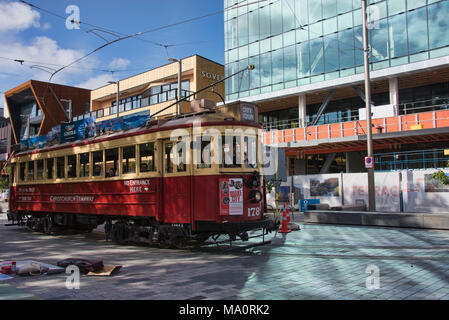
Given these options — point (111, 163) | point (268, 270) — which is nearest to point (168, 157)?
point (111, 163)

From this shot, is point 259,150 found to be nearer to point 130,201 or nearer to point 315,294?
point 130,201

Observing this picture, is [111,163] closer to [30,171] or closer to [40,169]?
[40,169]

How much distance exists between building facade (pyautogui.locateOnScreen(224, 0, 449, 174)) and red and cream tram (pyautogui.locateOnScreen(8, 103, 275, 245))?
15.4 metres

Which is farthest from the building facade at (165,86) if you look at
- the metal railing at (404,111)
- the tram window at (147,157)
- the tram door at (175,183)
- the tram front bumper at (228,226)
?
the tram front bumper at (228,226)

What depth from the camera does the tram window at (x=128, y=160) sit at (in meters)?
10.1

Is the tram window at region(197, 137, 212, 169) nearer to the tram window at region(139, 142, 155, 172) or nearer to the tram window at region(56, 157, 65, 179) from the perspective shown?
the tram window at region(139, 142, 155, 172)

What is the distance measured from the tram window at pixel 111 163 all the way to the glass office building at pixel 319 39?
15622mm

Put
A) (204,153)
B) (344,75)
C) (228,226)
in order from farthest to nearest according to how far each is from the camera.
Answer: (344,75) < (204,153) < (228,226)

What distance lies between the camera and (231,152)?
28.8 ft

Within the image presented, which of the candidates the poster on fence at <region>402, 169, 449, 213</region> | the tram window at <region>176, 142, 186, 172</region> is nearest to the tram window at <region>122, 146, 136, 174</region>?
the tram window at <region>176, 142, 186, 172</region>

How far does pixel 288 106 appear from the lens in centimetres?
3466

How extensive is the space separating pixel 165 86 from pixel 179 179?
27898 millimetres

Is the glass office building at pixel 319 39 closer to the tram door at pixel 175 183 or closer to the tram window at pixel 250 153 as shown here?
the tram window at pixel 250 153

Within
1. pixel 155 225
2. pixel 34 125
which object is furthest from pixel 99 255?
pixel 34 125
